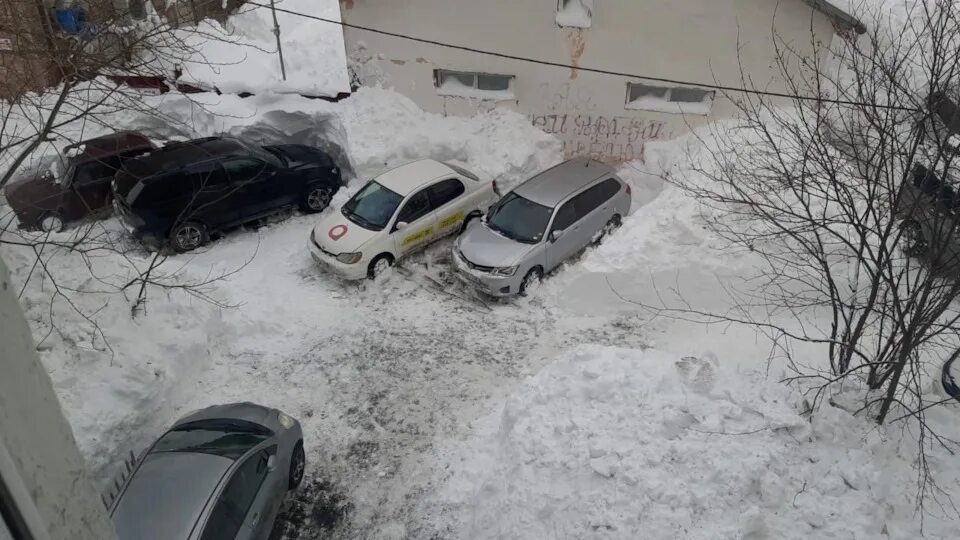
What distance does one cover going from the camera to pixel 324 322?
10531mm

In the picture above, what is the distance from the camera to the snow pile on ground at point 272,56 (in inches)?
604

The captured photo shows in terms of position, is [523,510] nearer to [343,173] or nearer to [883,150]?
[883,150]

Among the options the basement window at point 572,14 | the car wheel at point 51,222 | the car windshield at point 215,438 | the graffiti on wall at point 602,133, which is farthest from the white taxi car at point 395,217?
the car wheel at point 51,222

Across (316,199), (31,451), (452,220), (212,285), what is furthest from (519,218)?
(31,451)

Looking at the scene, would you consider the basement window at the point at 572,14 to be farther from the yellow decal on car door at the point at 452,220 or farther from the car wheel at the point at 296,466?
the car wheel at the point at 296,466

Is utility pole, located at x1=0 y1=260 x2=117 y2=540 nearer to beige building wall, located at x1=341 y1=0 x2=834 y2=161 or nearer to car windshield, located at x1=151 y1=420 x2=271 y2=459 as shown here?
car windshield, located at x1=151 y1=420 x2=271 y2=459

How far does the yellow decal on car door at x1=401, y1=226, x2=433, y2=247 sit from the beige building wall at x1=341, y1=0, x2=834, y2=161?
3.64 metres

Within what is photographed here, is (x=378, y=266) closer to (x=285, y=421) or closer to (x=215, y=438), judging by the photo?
(x=285, y=421)

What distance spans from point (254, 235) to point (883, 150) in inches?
411

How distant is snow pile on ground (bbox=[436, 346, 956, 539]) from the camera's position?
20.7 feet

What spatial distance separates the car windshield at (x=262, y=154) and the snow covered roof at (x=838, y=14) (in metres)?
10.2

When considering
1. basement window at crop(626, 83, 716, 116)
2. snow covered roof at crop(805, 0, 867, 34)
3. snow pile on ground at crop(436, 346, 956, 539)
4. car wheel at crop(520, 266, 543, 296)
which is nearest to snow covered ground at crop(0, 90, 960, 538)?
snow pile on ground at crop(436, 346, 956, 539)

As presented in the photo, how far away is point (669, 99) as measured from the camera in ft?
44.3

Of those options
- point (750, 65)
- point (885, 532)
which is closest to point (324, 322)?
point (885, 532)
